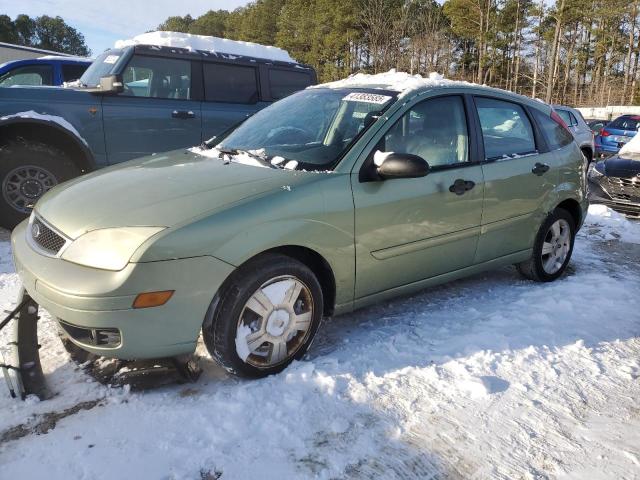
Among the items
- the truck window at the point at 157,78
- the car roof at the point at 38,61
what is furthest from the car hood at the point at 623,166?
the car roof at the point at 38,61

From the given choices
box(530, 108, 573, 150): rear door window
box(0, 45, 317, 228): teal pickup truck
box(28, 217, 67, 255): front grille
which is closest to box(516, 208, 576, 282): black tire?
box(530, 108, 573, 150): rear door window

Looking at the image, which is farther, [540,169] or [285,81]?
[285,81]

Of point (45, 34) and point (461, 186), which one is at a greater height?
point (45, 34)

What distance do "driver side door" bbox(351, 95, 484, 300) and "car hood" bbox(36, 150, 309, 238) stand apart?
20.4 inches

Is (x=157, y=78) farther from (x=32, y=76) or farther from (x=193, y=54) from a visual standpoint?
(x=32, y=76)

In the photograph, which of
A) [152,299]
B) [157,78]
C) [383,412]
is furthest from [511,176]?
[157,78]

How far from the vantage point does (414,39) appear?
3144 cm

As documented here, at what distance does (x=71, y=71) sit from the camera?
856 cm

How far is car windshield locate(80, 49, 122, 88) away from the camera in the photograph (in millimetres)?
6223

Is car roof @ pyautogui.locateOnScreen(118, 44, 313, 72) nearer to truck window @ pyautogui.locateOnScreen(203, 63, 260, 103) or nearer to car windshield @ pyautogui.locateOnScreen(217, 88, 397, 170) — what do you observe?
truck window @ pyautogui.locateOnScreen(203, 63, 260, 103)

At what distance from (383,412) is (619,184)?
6.05 m

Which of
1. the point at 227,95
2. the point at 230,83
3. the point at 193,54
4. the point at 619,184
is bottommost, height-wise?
the point at 619,184

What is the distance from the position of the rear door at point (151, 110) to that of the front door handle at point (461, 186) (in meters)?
3.79

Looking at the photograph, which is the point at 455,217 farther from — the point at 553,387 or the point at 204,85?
the point at 204,85
